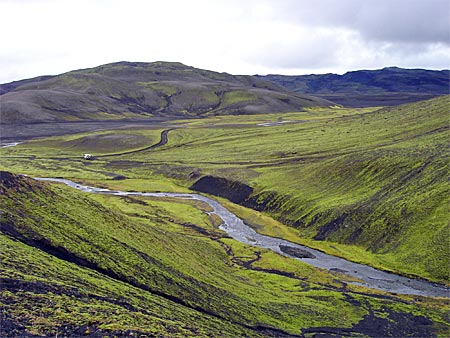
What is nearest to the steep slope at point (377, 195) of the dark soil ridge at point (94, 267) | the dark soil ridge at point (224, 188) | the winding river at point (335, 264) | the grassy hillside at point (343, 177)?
the grassy hillside at point (343, 177)

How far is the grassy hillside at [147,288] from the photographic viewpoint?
35156 mm

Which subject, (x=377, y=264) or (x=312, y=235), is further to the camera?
(x=312, y=235)

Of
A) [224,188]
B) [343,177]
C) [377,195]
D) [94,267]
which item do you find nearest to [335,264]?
[377,195]

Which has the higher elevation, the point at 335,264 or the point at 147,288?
the point at 147,288

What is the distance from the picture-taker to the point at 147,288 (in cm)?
4741

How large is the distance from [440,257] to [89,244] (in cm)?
5679

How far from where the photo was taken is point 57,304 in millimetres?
34656

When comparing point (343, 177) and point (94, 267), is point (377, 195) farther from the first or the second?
point (94, 267)

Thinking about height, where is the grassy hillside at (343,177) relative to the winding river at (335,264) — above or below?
above

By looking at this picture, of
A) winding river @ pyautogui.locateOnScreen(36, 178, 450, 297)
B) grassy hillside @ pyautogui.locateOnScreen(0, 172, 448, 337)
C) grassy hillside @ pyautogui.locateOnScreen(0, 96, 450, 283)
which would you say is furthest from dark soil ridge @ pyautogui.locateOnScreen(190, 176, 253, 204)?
grassy hillside @ pyautogui.locateOnScreen(0, 172, 448, 337)

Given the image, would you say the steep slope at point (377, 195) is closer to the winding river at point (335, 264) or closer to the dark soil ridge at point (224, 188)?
the dark soil ridge at point (224, 188)

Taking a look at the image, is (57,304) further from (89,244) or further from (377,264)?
(377,264)

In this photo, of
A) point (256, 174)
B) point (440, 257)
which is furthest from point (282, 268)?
point (256, 174)

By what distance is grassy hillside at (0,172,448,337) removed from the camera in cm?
3516
